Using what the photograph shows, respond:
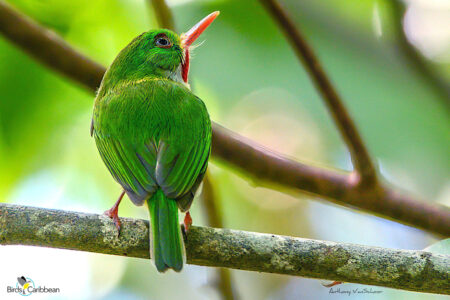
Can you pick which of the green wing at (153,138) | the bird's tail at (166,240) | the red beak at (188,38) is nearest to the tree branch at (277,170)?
the green wing at (153,138)

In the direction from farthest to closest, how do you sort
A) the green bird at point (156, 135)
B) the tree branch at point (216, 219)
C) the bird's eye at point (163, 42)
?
1. the bird's eye at point (163, 42)
2. the tree branch at point (216, 219)
3. the green bird at point (156, 135)

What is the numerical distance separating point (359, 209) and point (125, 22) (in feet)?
8.51

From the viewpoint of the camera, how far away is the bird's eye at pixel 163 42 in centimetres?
451

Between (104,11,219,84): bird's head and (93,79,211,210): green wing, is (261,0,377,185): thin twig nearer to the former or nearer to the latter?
(93,79,211,210): green wing

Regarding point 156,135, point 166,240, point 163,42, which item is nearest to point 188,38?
point 163,42

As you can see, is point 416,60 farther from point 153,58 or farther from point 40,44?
point 40,44

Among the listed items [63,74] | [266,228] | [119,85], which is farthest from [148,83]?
[266,228]

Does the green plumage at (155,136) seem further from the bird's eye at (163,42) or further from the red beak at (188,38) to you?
the red beak at (188,38)

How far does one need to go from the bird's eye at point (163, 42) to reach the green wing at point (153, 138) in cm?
48

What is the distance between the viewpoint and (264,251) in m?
3.05

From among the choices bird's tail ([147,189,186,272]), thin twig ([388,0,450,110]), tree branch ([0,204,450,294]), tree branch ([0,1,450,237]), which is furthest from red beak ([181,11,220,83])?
tree branch ([0,204,450,294])

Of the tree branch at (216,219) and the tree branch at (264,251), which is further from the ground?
the tree branch at (216,219)

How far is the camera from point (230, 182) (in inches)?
246

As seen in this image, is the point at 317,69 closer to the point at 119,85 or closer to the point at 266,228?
the point at 119,85
